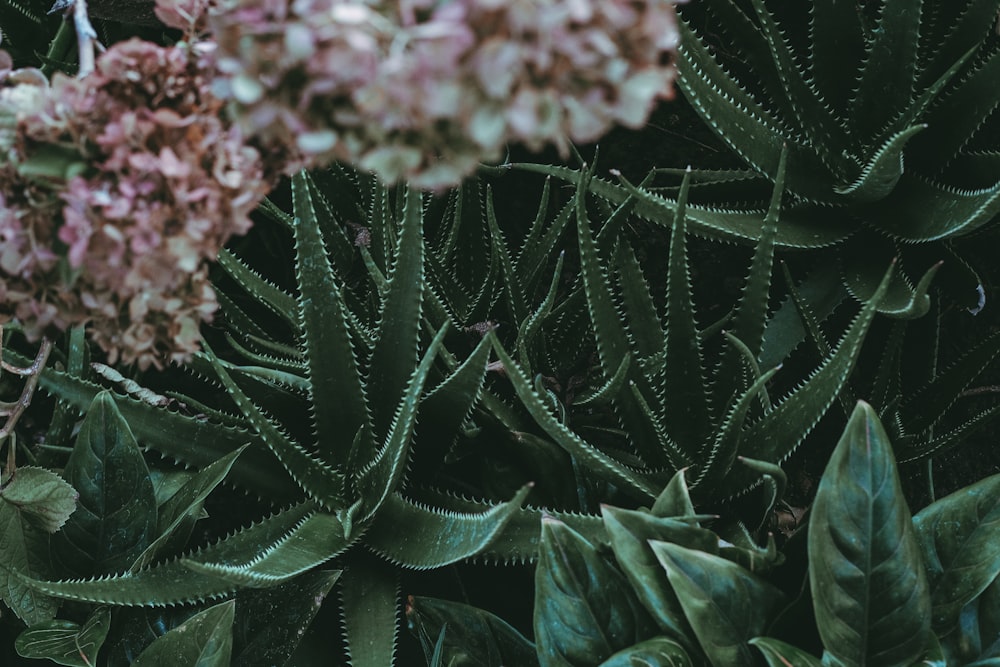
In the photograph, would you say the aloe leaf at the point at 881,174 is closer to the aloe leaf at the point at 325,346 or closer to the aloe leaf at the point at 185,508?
the aloe leaf at the point at 325,346

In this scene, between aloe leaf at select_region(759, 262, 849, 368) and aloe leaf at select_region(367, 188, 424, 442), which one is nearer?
aloe leaf at select_region(367, 188, 424, 442)

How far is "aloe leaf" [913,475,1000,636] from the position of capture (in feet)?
2.89

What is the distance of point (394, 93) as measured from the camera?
1.18ft

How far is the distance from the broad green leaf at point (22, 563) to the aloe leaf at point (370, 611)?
38 centimetres

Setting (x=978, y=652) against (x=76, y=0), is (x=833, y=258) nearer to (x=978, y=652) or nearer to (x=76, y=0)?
(x=978, y=652)

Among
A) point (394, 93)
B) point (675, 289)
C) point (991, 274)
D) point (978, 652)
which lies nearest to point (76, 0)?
point (394, 93)

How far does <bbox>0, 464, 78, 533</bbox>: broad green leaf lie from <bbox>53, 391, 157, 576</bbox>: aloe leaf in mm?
72

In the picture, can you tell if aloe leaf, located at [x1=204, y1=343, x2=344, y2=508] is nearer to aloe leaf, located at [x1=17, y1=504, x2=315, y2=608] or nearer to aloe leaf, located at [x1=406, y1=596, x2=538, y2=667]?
aloe leaf, located at [x1=17, y1=504, x2=315, y2=608]

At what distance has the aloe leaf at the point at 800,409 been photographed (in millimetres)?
927

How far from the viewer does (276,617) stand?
1.00 meters

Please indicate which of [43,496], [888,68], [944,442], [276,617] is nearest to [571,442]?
[276,617]

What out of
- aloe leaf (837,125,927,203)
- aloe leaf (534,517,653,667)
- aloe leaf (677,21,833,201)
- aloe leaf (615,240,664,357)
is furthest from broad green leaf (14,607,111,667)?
aloe leaf (837,125,927,203)

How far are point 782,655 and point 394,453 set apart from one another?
0.45m

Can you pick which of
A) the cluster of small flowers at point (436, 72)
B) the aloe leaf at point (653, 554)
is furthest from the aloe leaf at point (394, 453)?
the cluster of small flowers at point (436, 72)
